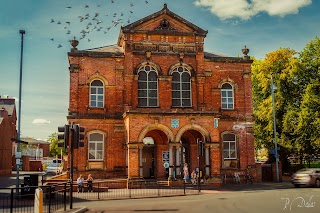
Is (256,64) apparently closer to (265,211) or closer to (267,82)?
(267,82)

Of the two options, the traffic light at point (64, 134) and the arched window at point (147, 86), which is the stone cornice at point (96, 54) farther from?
the traffic light at point (64, 134)

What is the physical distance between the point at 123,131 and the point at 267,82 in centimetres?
1819

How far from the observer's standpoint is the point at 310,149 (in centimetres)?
3481

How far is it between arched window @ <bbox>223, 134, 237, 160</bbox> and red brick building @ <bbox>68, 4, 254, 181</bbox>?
0.08 metres

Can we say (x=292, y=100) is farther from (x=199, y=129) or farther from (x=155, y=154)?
(x=155, y=154)

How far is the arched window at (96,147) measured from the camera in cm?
2712

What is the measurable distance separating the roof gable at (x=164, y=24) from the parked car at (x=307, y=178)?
1277 centimetres

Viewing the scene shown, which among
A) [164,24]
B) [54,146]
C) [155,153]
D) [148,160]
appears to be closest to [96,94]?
[155,153]

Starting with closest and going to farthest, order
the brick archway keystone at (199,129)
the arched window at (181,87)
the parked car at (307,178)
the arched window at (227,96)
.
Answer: the parked car at (307,178)
the brick archway keystone at (199,129)
the arched window at (181,87)
the arched window at (227,96)

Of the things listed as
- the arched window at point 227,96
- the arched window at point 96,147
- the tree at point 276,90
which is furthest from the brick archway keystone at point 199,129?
the tree at point 276,90

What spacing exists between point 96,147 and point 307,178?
49.0ft

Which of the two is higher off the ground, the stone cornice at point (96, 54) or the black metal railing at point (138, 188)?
the stone cornice at point (96, 54)

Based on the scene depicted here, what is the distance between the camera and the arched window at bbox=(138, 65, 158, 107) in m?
28.1

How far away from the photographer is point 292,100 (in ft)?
122
